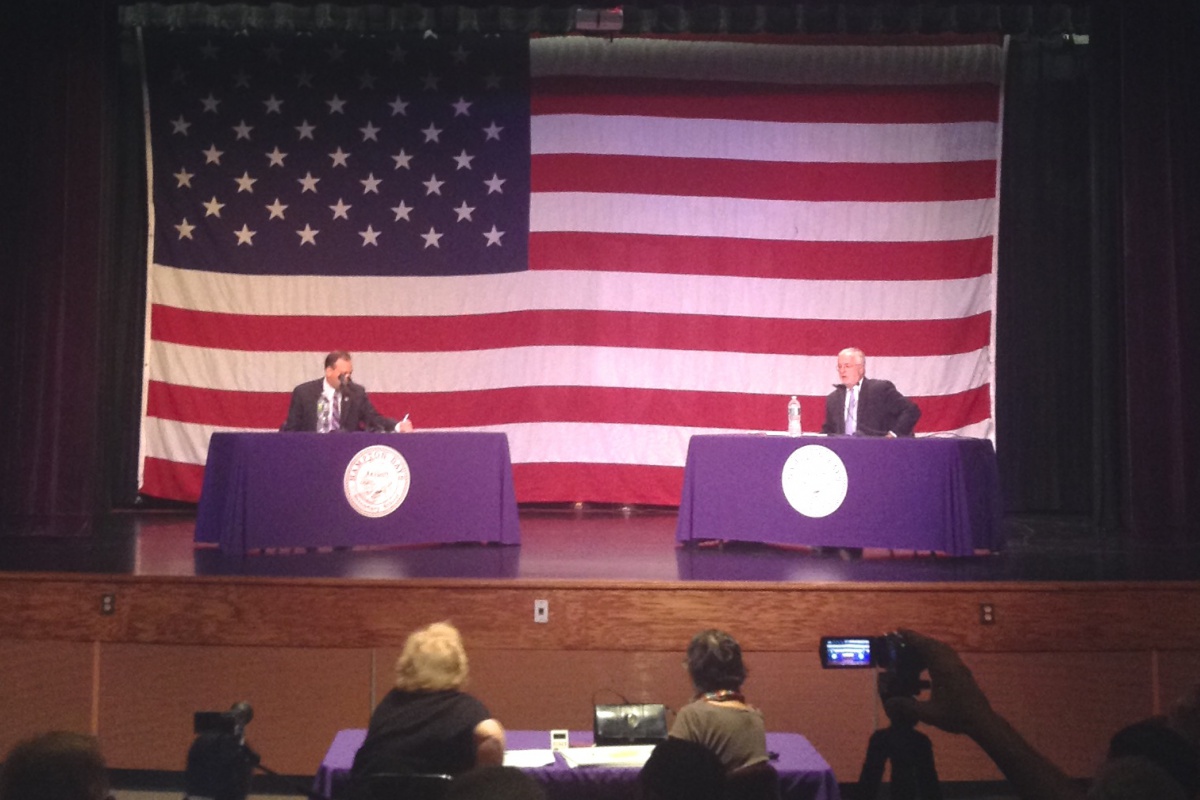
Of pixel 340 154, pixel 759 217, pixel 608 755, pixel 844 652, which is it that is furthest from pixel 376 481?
pixel 844 652

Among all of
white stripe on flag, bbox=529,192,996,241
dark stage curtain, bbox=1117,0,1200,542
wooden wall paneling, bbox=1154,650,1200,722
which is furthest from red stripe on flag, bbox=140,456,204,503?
wooden wall paneling, bbox=1154,650,1200,722

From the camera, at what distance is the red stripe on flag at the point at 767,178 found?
374 inches

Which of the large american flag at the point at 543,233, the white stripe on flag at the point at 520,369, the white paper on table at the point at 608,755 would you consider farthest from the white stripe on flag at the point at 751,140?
the white paper on table at the point at 608,755

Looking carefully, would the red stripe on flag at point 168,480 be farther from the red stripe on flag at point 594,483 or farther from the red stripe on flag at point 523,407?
the red stripe on flag at point 594,483

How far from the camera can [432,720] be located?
339 centimetres

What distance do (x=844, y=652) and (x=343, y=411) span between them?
5615 mm

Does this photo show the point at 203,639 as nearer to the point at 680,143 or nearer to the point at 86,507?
the point at 86,507

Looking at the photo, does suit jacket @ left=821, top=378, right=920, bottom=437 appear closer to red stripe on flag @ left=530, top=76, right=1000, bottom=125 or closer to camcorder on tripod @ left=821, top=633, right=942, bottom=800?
red stripe on flag @ left=530, top=76, right=1000, bottom=125

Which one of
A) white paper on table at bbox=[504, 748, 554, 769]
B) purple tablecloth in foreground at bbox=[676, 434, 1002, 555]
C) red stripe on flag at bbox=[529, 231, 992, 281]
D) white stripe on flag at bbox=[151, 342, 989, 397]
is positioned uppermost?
red stripe on flag at bbox=[529, 231, 992, 281]

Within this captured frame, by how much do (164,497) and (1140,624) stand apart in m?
7.33

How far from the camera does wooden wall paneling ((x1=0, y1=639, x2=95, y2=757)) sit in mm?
5492

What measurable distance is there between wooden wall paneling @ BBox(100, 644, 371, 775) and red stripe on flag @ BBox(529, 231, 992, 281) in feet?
16.0

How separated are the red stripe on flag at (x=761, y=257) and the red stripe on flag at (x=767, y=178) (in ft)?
1.21

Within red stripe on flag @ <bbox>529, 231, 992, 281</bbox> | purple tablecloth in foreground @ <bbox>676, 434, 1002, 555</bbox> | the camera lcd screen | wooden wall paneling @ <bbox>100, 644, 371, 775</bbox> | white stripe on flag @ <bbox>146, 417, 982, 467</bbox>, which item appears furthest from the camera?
white stripe on flag @ <bbox>146, 417, 982, 467</bbox>
